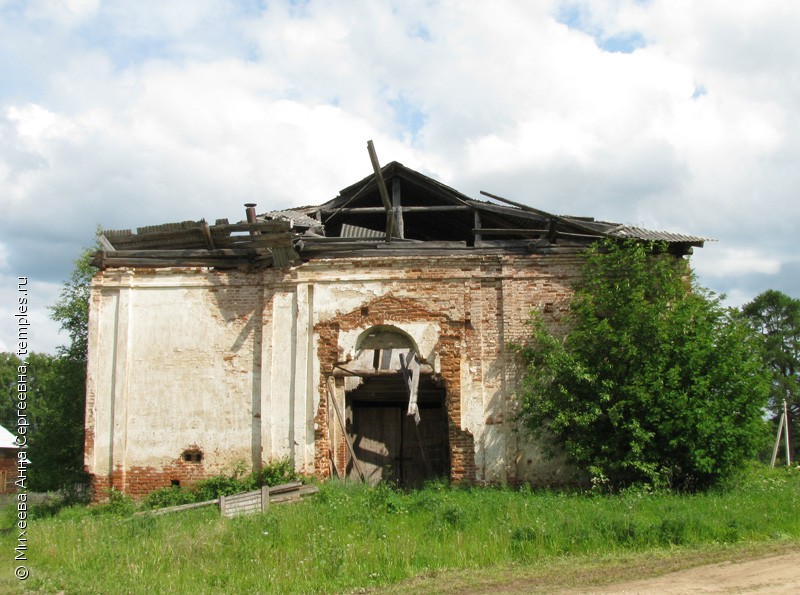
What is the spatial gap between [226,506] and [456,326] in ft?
15.9

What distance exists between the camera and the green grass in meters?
8.31

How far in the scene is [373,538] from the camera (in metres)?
9.48

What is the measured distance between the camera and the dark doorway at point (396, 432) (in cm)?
1498

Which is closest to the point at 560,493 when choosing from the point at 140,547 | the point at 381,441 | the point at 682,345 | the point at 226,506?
the point at 682,345

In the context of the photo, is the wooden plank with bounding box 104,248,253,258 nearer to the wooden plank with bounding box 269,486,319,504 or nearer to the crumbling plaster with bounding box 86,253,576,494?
the crumbling plaster with bounding box 86,253,576,494

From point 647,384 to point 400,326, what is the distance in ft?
13.7

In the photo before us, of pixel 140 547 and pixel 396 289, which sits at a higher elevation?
pixel 396 289

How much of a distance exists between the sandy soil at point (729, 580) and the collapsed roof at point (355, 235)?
6.47 meters

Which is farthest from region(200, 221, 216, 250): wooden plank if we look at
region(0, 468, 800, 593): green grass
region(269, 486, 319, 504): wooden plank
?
region(0, 468, 800, 593): green grass

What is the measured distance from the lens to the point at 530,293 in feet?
45.0

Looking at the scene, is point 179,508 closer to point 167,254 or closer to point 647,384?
point 167,254

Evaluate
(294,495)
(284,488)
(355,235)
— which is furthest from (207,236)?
(294,495)

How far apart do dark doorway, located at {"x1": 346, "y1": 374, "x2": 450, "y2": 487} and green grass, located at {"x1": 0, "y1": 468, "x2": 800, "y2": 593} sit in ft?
10.6

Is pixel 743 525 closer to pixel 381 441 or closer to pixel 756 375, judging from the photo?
pixel 756 375
